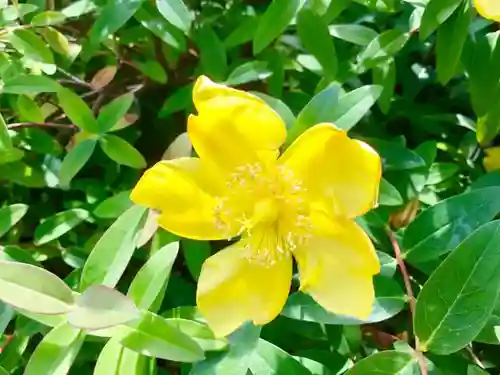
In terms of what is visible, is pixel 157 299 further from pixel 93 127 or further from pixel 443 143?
pixel 443 143

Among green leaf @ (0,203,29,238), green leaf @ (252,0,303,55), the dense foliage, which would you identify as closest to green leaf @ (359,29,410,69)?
the dense foliage

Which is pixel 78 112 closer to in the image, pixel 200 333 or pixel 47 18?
pixel 47 18

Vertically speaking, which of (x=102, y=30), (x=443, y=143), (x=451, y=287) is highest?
(x=102, y=30)

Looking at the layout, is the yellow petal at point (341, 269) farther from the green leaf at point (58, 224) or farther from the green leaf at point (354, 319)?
the green leaf at point (58, 224)

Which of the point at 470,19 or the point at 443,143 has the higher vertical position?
the point at 470,19

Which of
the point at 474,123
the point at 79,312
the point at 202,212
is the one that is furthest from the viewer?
the point at 474,123

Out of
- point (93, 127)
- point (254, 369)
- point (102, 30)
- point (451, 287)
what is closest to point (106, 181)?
point (93, 127)
